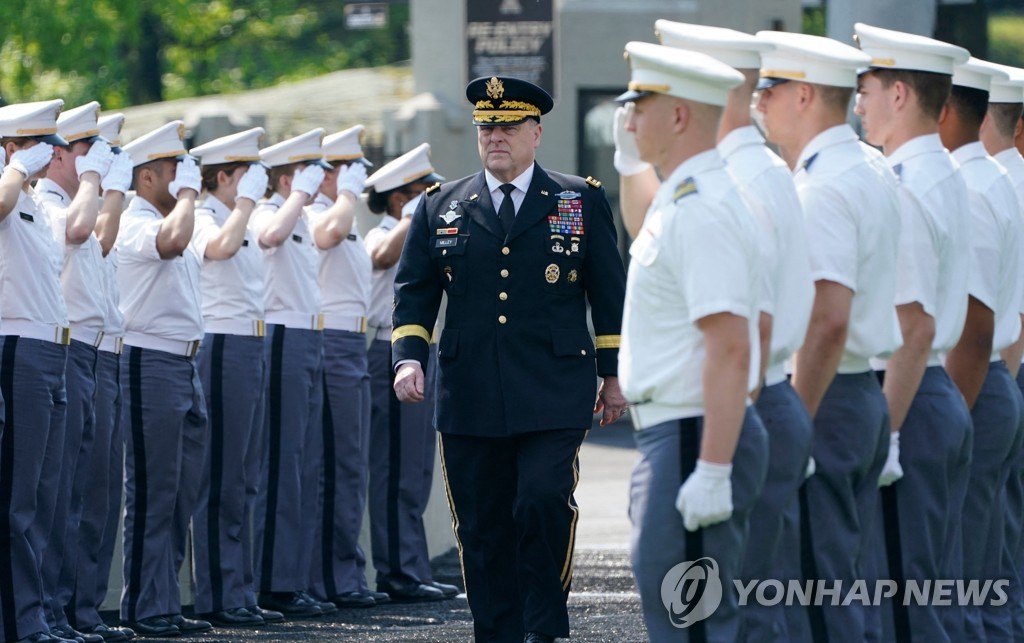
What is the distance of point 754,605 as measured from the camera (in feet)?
18.3

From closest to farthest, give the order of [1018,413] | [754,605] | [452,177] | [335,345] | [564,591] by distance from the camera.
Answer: [754,605]
[1018,413]
[564,591]
[335,345]
[452,177]

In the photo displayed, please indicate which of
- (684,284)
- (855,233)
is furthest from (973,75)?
(684,284)

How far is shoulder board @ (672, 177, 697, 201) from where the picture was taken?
513cm

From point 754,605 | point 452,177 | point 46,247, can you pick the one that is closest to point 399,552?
point 46,247

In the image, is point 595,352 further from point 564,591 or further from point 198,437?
point 198,437

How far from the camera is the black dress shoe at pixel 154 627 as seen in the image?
29.0ft

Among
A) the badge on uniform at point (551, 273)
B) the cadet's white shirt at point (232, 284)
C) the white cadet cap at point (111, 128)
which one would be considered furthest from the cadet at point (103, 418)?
the badge on uniform at point (551, 273)

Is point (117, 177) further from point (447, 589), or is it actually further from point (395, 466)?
point (447, 589)

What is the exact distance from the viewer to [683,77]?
5.21 meters

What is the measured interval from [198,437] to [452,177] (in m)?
11.2

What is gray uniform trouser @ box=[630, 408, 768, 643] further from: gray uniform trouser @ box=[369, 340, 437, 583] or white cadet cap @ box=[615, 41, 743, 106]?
gray uniform trouser @ box=[369, 340, 437, 583]

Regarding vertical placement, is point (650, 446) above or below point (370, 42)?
above

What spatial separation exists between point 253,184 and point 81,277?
1.29 m

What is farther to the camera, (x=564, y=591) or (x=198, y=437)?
(x=198, y=437)
